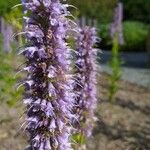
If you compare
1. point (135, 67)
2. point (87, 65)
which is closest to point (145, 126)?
point (87, 65)

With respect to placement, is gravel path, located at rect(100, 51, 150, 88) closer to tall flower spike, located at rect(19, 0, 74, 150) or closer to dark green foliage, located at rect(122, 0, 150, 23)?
dark green foliage, located at rect(122, 0, 150, 23)

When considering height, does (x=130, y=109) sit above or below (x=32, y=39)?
below

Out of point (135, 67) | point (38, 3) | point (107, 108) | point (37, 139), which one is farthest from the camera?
point (135, 67)

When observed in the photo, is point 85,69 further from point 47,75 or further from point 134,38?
point 134,38

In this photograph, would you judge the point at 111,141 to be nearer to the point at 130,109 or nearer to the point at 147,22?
the point at 130,109

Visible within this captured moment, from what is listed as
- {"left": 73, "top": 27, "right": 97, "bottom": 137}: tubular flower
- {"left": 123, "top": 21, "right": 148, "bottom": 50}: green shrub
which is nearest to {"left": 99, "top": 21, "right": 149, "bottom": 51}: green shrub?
{"left": 123, "top": 21, "right": 148, "bottom": 50}: green shrub
